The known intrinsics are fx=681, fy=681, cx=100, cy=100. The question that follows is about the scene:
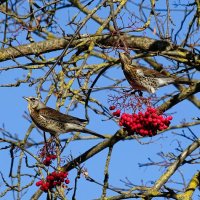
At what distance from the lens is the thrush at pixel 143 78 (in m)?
6.04

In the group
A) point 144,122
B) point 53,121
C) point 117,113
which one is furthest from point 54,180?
point 53,121

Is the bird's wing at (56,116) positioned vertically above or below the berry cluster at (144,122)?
above

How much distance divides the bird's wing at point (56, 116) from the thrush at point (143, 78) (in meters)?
0.64

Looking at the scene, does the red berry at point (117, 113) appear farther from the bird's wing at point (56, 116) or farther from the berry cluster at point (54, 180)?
the bird's wing at point (56, 116)

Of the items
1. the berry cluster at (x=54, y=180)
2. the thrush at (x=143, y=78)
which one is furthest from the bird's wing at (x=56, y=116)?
the berry cluster at (x=54, y=180)

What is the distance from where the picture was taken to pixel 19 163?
5711 millimetres

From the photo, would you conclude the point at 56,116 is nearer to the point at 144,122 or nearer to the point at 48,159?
the point at 48,159

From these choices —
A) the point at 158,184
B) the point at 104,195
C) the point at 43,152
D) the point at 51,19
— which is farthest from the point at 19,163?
the point at 51,19

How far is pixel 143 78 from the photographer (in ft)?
21.4

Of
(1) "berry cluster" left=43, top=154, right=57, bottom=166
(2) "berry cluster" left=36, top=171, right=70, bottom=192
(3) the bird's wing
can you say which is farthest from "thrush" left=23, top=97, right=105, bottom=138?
(2) "berry cluster" left=36, top=171, right=70, bottom=192

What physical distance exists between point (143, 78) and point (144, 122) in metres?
1.64

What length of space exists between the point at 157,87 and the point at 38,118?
1.31 metres

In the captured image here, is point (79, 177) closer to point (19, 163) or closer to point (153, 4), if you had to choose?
point (19, 163)

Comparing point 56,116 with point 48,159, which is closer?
point 48,159
